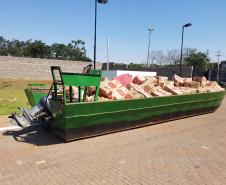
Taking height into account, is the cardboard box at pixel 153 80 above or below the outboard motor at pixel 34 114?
above

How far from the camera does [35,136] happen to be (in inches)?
283

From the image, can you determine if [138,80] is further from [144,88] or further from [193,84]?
[193,84]

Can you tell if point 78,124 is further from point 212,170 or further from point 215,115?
point 215,115

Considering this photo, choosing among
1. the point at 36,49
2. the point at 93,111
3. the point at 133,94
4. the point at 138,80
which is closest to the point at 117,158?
the point at 93,111

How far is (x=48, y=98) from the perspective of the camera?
23.8 feet

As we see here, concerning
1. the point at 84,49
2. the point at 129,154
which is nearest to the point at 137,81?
the point at 129,154

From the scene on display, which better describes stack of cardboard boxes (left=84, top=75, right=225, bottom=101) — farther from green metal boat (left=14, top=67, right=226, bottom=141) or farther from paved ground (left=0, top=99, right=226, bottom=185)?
paved ground (left=0, top=99, right=226, bottom=185)

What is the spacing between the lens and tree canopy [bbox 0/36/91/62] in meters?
69.2

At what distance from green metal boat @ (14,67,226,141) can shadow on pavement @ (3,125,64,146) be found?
19cm

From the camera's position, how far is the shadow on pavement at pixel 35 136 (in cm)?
667

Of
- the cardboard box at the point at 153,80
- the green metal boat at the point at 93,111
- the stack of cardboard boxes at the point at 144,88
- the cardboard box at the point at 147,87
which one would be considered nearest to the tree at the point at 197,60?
the stack of cardboard boxes at the point at 144,88

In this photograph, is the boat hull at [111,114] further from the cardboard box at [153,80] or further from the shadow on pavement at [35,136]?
the cardboard box at [153,80]

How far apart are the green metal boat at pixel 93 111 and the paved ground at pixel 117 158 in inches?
9.1

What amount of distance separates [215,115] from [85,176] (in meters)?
7.74
